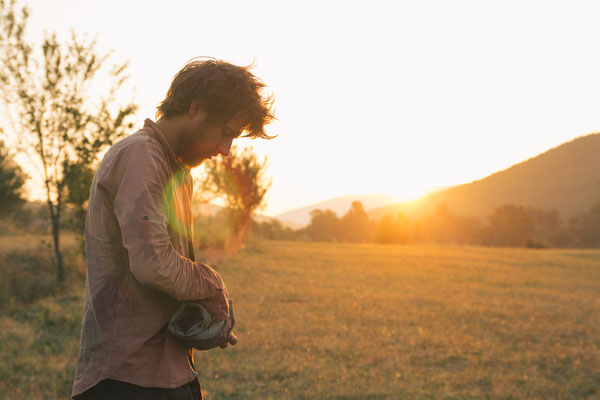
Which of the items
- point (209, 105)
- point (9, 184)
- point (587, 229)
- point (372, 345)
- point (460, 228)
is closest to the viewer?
point (209, 105)

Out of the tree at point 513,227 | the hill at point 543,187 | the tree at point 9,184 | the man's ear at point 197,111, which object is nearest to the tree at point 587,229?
the tree at point 513,227

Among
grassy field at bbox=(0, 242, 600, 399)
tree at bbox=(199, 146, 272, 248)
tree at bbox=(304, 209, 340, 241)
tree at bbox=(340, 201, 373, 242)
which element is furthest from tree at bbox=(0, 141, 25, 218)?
tree at bbox=(340, 201, 373, 242)

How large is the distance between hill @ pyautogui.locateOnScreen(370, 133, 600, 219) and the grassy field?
65.5m

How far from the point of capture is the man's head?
1743 millimetres

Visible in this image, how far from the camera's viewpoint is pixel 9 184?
54.5 feet

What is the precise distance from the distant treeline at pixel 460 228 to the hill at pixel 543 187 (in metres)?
6.21

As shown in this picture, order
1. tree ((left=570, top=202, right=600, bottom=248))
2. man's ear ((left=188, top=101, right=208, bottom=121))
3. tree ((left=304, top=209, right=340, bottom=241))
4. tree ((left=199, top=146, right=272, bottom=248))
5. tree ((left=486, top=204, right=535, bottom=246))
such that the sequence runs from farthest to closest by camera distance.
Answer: tree ((left=304, top=209, right=340, bottom=241)), tree ((left=486, top=204, right=535, bottom=246)), tree ((left=570, top=202, right=600, bottom=248)), tree ((left=199, top=146, right=272, bottom=248)), man's ear ((left=188, top=101, right=208, bottom=121))

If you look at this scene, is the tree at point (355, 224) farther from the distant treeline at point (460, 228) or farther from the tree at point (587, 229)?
the tree at point (587, 229)

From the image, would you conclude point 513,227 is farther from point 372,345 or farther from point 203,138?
point 203,138

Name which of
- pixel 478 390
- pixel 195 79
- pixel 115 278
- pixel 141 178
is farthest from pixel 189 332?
pixel 478 390

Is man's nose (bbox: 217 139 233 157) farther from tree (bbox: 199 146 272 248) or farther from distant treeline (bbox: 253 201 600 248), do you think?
distant treeline (bbox: 253 201 600 248)

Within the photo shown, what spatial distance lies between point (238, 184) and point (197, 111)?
1127 inches

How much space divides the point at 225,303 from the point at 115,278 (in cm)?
43

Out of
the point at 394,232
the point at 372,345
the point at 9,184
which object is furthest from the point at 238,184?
the point at 394,232
